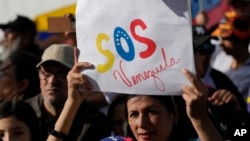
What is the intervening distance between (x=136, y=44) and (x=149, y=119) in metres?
0.44

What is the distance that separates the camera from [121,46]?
627 centimetres

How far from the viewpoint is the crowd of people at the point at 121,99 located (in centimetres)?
619

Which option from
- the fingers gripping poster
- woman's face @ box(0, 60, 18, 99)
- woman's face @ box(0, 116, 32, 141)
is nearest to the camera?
the fingers gripping poster

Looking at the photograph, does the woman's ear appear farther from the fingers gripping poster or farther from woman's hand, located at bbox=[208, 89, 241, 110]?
woman's hand, located at bbox=[208, 89, 241, 110]

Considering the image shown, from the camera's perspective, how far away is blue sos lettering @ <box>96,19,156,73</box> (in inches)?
244

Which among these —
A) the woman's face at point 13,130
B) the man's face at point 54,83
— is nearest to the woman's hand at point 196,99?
the woman's face at point 13,130

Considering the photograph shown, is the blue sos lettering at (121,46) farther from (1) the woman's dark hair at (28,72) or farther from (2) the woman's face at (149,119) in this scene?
(1) the woman's dark hair at (28,72)

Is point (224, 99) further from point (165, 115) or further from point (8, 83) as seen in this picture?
point (8, 83)

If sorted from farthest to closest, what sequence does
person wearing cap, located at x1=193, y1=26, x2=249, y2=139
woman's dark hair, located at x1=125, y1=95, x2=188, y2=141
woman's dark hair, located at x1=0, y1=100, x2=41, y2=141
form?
1. person wearing cap, located at x1=193, y1=26, x2=249, y2=139
2. woman's dark hair, located at x1=0, y1=100, x2=41, y2=141
3. woman's dark hair, located at x1=125, y1=95, x2=188, y2=141

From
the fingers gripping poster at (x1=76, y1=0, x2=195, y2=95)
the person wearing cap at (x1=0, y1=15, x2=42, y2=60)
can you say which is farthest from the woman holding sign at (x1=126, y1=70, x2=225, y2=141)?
the person wearing cap at (x1=0, y1=15, x2=42, y2=60)

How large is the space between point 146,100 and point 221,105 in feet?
5.65

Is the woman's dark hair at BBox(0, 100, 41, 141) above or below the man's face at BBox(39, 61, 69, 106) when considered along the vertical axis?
below

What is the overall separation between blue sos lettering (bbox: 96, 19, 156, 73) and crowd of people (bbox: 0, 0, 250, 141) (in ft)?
0.36

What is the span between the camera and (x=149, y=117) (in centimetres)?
622
